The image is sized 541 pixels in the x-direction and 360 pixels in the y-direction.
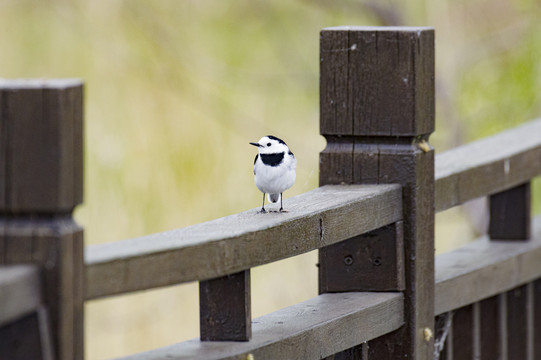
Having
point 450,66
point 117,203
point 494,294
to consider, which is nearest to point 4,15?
point 117,203

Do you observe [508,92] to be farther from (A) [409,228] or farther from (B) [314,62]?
(A) [409,228]

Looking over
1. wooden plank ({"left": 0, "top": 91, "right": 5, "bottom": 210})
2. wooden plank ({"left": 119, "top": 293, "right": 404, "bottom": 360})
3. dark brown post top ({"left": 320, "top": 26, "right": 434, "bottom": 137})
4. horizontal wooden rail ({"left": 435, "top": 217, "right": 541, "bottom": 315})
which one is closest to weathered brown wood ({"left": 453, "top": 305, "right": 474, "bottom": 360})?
horizontal wooden rail ({"left": 435, "top": 217, "right": 541, "bottom": 315})

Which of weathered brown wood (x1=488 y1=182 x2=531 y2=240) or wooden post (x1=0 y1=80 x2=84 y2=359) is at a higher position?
wooden post (x1=0 y1=80 x2=84 y2=359)

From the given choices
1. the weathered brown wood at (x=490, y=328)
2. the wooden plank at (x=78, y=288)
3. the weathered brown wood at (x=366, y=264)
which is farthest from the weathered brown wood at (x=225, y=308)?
the weathered brown wood at (x=490, y=328)

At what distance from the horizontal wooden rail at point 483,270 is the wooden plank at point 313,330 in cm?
23

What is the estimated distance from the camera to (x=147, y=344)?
18.4 feet

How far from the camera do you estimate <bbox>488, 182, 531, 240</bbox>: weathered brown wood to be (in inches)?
97.4

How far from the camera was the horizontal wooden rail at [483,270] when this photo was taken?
2.06m

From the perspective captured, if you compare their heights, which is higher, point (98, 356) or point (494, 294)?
point (494, 294)

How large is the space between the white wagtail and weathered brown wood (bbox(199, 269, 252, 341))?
1.56 feet

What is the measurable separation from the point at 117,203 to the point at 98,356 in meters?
0.92

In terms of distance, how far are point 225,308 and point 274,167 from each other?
0.52m

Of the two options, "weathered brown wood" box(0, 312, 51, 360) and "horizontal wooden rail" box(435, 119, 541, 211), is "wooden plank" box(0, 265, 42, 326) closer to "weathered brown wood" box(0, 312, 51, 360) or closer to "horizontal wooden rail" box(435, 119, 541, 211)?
"weathered brown wood" box(0, 312, 51, 360)

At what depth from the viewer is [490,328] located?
2.29 metres
